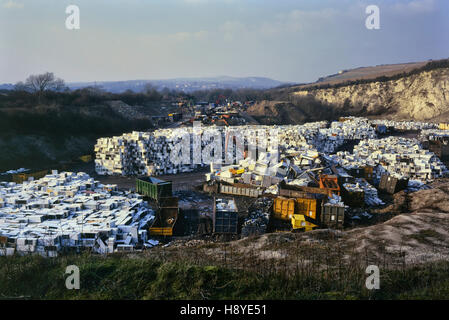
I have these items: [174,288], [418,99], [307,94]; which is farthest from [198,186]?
[307,94]

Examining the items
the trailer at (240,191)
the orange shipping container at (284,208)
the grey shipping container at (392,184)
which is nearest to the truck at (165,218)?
the trailer at (240,191)

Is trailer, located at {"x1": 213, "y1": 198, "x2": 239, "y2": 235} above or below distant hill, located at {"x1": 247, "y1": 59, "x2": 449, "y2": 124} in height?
below

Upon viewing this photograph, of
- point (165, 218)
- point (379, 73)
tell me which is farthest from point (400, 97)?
point (165, 218)

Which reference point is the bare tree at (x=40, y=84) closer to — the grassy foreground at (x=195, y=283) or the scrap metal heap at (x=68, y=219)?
the scrap metal heap at (x=68, y=219)

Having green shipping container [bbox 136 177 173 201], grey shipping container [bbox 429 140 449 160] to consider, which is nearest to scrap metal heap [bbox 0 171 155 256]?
green shipping container [bbox 136 177 173 201]

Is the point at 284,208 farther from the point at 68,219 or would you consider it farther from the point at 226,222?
the point at 68,219

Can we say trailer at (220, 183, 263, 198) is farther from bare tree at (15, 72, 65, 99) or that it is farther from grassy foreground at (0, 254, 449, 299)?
bare tree at (15, 72, 65, 99)
